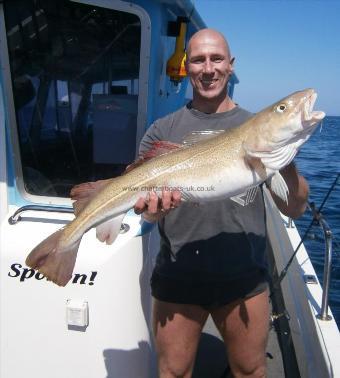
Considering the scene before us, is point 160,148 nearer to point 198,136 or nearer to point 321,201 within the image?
point 198,136

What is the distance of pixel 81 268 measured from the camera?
319 centimetres

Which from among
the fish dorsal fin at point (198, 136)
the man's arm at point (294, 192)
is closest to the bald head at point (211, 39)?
the fish dorsal fin at point (198, 136)

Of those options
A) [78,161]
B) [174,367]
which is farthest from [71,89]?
[174,367]

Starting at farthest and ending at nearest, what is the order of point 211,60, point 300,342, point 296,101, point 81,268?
point 300,342
point 81,268
point 211,60
point 296,101

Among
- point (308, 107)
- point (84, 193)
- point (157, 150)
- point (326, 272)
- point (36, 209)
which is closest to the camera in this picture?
point (308, 107)

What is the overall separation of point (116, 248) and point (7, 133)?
1.38m

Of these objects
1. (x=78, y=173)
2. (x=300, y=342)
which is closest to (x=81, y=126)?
(x=78, y=173)

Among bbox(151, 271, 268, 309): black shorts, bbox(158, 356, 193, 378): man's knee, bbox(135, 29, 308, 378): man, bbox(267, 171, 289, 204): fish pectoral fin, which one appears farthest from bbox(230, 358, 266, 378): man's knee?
bbox(267, 171, 289, 204): fish pectoral fin

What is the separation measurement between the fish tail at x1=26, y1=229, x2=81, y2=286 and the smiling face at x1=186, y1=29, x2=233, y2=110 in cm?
134

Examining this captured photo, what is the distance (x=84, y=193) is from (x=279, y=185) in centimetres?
131

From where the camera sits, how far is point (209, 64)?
2746mm

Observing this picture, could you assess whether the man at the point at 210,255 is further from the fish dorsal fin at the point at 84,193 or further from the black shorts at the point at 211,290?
the fish dorsal fin at the point at 84,193

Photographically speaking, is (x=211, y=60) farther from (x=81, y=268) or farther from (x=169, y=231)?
(x=81, y=268)

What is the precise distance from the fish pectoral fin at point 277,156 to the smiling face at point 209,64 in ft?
1.85
